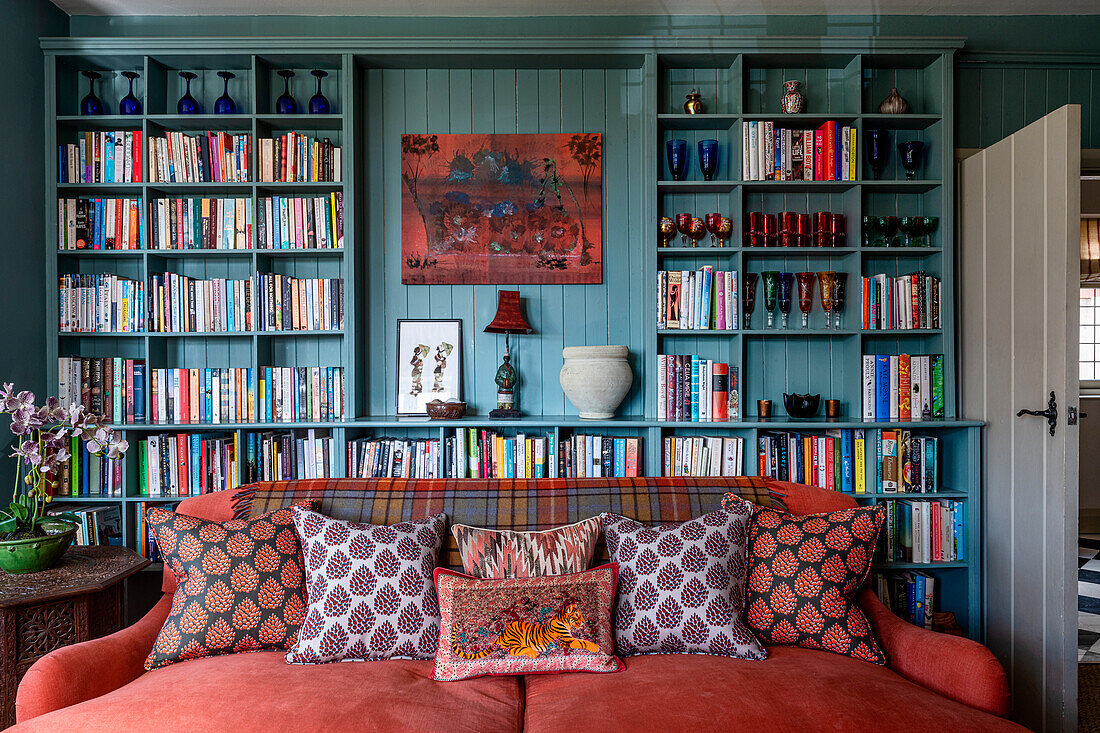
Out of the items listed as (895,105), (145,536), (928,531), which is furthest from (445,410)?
(895,105)

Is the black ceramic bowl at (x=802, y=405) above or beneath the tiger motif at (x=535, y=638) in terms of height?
above

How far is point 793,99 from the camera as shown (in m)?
2.95

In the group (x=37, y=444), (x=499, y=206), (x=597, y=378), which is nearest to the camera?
(x=37, y=444)

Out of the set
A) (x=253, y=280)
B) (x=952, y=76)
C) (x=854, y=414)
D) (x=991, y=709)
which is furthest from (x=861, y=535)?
(x=253, y=280)

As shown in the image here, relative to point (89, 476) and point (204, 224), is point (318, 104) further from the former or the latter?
point (89, 476)

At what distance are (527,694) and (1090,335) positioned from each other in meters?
6.35

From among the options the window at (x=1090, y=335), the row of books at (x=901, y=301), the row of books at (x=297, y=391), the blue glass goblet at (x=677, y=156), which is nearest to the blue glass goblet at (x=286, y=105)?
the row of books at (x=297, y=391)

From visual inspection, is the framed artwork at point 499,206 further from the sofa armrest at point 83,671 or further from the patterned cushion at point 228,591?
the sofa armrest at point 83,671

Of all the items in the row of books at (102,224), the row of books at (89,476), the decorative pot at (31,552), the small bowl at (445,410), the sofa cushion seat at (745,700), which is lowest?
the sofa cushion seat at (745,700)

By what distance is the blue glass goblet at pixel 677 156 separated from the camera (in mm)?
2973

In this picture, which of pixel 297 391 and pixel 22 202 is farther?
pixel 297 391

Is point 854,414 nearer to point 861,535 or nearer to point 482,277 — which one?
point 861,535

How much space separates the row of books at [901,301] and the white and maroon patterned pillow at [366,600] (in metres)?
2.20

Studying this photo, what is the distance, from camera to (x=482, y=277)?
3127 millimetres
